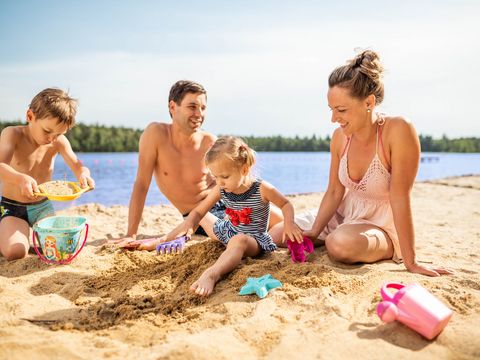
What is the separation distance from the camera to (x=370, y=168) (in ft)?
9.77

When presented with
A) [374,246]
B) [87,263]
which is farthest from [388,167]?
[87,263]

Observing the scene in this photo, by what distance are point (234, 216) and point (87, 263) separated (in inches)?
46.8

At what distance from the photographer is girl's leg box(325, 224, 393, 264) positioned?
111 inches

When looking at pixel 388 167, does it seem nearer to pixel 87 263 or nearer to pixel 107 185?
pixel 87 263

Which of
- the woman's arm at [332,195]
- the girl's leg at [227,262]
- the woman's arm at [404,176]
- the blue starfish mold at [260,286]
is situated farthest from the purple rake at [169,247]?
the woman's arm at [404,176]

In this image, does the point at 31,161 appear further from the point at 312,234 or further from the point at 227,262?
the point at 312,234

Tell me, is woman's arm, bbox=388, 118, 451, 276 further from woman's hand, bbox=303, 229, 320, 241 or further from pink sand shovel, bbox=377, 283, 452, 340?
pink sand shovel, bbox=377, 283, 452, 340

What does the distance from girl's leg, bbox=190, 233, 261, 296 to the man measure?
1.00 m

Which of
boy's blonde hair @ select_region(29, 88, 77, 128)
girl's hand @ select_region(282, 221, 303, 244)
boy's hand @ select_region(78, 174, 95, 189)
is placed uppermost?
boy's blonde hair @ select_region(29, 88, 77, 128)

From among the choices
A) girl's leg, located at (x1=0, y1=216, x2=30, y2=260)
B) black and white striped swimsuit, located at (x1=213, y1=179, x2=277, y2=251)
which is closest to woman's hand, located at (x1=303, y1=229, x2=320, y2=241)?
black and white striped swimsuit, located at (x1=213, y1=179, x2=277, y2=251)

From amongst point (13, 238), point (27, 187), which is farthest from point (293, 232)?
point (13, 238)

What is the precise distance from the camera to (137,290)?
254 cm

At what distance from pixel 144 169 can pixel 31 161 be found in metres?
1.00

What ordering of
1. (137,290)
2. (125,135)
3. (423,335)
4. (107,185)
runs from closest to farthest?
(423,335), (137,290), (107,185), (125,135)
